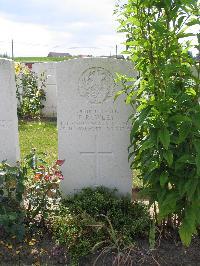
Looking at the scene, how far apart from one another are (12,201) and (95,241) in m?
1.02

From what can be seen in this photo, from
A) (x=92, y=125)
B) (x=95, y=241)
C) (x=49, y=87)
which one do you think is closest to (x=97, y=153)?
(x=92, y=125)

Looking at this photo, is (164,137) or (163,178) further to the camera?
(163,178)

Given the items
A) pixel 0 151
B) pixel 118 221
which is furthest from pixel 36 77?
pixel 118 221

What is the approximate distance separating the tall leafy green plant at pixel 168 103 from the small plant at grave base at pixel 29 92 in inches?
312

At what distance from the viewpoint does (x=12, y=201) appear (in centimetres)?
431

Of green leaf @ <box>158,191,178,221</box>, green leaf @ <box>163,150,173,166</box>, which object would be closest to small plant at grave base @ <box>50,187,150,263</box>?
green leaf @ <box>158,191,178,221</box>

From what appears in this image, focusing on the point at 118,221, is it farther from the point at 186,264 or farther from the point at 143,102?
the point at 143,102

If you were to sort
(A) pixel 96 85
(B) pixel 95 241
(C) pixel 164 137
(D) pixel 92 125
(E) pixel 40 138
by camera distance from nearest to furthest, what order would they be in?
(C) pixel 164 137 < (B) pixel 95 241 < (A) pixel 96 85 < (D) pixel 92 125 < (E) pixel 40 138

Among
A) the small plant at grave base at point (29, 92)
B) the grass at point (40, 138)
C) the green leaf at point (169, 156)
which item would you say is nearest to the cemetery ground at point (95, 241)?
the green leaf at point (169, 156)

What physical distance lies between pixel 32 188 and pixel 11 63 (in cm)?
140

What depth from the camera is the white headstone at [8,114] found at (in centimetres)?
453

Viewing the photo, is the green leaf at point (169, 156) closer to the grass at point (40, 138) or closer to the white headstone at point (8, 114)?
the white headstone at point (8, 114)

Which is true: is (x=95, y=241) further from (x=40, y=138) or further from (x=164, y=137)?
(x=40, y=138)

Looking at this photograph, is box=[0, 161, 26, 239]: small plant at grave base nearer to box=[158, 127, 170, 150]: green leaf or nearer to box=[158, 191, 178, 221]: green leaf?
box=[158, 191, 178, 221]: green leaf
